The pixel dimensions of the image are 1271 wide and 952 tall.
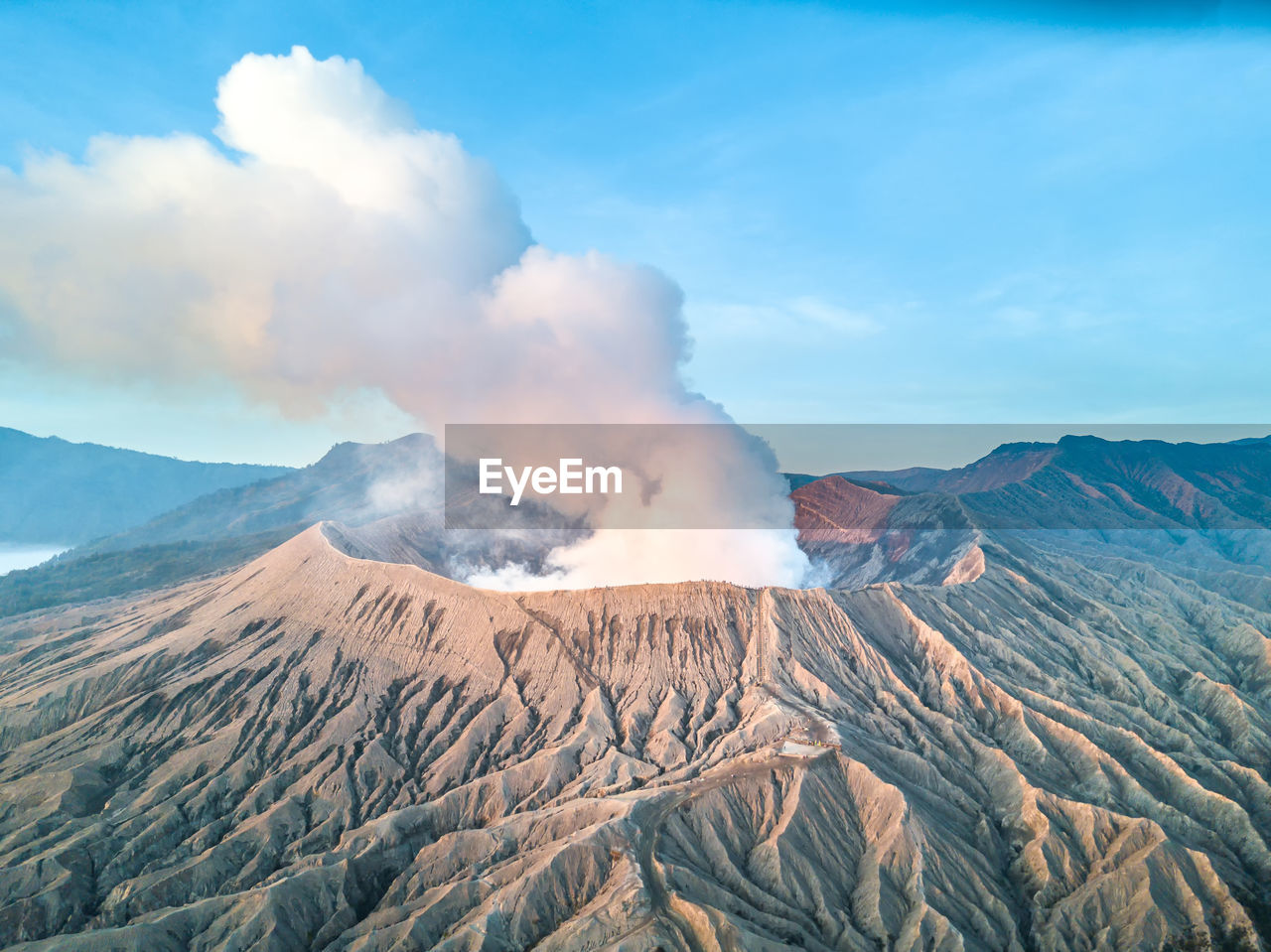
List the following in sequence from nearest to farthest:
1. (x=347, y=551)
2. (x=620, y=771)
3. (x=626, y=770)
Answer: (x=620, y=771), (x=626, y=770), (x=347, y=551)

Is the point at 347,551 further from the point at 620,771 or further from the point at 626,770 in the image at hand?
the point at 626,770

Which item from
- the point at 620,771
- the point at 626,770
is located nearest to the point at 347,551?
the point at 620,771

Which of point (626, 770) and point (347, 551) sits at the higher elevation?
point (347, 551)

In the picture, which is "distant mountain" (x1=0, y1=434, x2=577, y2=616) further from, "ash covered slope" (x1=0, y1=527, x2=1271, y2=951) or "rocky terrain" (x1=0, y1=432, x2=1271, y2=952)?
"ash covered slope" (x1=0, y1=527, x2=1271, y2=951)

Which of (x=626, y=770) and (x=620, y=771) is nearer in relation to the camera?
(x=620, y=771)

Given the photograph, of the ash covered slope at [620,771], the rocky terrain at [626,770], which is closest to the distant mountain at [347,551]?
the rocky terrain at [626,770]

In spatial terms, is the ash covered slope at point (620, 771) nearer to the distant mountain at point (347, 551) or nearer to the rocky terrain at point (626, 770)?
the rocky terrain at point (626, 770)
